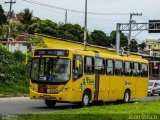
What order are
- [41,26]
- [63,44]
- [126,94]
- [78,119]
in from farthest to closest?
[41,26] → [63,44] → [126,94] → [78,119]

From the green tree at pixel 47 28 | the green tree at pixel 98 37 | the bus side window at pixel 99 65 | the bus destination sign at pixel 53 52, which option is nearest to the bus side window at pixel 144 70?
the bus side window at pixel 99 65

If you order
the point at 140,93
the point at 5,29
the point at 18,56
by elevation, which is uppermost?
the point at 5,29

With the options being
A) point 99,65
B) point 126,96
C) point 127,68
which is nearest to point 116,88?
point 127,68

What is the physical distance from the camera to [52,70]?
885 inches

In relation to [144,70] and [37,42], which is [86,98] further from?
[37,42]

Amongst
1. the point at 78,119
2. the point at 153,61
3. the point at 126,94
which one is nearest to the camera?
the point at 78,119

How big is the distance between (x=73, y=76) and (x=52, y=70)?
3.33ft

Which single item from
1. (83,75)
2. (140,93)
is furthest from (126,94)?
(83,75)

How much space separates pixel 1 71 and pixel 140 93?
1154 cm

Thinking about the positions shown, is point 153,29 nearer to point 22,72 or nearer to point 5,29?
point 5,29

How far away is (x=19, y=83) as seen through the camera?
1496 inches

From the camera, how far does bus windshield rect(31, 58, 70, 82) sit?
22.3 meters

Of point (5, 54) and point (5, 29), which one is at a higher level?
point (5, 29)

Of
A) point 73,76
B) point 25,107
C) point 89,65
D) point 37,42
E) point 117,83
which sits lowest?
point 25,107
